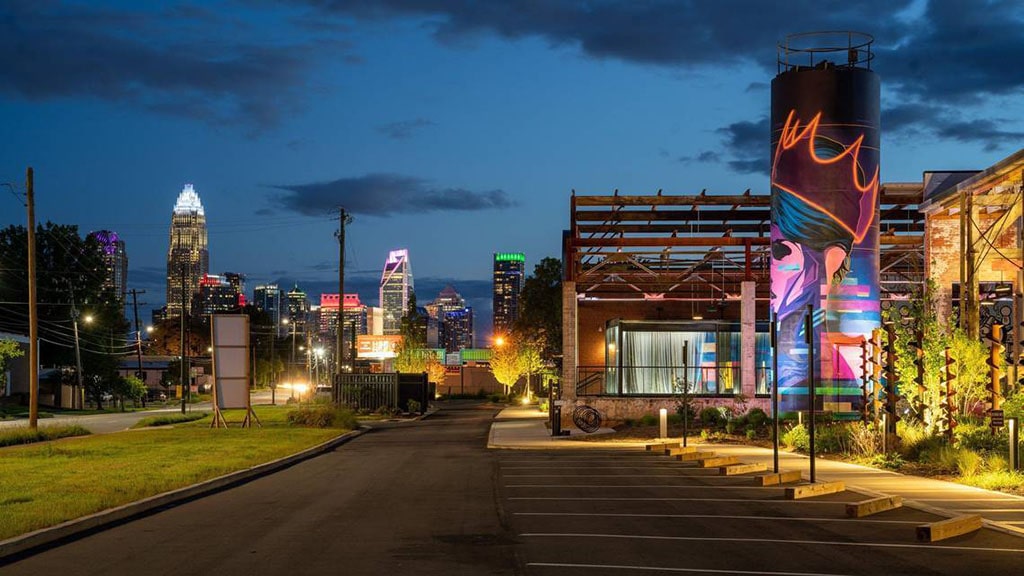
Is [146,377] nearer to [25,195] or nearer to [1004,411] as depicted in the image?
[25,195]

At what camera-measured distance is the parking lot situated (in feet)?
36.3

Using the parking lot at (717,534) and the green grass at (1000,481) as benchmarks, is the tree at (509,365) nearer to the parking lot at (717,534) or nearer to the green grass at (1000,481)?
the parking lot at (717,534)

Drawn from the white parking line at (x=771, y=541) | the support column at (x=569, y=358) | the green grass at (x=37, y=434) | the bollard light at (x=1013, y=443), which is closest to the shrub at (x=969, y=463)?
the bollard light at (x=1013, y=443)

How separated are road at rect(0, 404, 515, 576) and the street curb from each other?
11.9 inches

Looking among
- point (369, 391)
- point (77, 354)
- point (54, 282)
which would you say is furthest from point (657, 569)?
point (54, 282)

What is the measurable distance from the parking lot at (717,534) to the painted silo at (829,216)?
63.5 feet

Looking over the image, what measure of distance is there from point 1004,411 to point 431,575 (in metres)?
15.2

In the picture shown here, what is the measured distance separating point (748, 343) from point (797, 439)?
14677 millimetres

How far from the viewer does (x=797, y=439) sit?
94.8 ft

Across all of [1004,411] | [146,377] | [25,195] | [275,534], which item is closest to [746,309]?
[1004,411]

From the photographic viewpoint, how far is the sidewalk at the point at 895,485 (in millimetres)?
14930

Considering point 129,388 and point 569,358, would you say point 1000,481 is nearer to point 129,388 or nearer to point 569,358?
point 569,358

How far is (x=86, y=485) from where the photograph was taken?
18.6 m

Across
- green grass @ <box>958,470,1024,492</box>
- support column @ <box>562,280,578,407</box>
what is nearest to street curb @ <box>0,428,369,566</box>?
green grass @ <box>958,470,1024,492</box>
